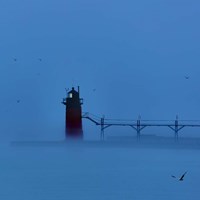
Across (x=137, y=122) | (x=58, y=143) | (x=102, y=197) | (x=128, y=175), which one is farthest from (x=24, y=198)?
(x=58, y=143)

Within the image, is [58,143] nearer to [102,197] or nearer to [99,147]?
[99,147]

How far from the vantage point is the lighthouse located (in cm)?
7088

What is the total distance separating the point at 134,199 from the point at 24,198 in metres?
4.62

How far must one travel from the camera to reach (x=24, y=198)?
37.0 m

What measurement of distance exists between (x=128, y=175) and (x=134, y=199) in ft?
43.3

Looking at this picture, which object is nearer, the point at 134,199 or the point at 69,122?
the point at 134,199

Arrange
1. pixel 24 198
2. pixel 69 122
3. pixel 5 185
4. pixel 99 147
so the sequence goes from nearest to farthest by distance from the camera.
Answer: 1. pixel 24 198
2. pixel 5 185
3. pixel 69 122
4. pixel 99 147

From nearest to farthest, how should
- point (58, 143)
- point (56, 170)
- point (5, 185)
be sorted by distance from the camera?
point (5, 185)
point (56, 170)
point (58, 143)

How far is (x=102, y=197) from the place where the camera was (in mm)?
38062

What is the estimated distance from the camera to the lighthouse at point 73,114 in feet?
233

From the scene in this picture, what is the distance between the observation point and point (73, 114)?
70.9 metres

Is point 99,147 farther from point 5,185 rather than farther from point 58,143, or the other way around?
point 5,185

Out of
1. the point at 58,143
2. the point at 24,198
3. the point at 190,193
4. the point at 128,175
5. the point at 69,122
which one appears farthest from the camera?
the point at 58,143

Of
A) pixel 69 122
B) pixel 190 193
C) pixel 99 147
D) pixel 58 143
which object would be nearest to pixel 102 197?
pixel 190 193
